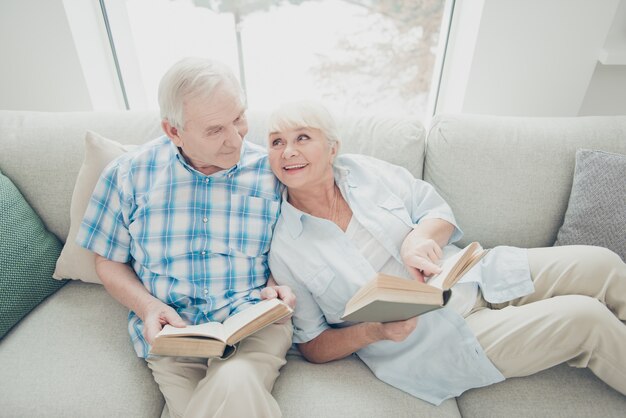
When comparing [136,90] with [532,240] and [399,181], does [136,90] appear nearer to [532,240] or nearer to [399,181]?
[399,181]

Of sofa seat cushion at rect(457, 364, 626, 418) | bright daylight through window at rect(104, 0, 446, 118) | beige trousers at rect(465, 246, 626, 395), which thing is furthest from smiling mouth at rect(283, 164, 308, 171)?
bright daylight through window at rect(104, 0, 446, 118)

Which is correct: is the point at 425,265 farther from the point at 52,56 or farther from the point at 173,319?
the point at 52,56

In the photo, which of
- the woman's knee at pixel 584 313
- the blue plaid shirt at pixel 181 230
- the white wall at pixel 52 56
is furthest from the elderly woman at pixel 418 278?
the white wall at pixel 52 56

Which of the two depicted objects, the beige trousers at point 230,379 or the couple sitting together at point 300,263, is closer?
the beige trousers at point 230,379

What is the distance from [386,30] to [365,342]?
1600 mm

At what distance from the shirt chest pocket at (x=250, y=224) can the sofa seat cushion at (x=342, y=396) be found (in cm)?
38

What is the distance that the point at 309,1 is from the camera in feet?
6.62

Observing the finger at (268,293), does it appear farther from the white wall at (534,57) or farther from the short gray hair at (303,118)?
the white wall at (534,57)

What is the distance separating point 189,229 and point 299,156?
0.40m

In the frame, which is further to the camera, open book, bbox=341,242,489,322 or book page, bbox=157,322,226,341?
book page, bbox=157,322,226,341

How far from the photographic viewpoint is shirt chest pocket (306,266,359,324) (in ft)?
3.92

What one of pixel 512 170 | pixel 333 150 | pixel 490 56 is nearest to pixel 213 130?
pixel 333 150

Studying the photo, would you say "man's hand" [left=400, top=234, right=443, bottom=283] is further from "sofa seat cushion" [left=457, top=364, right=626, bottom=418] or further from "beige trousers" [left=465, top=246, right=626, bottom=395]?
"sofa seat cushion" [left=457, top=364, right=626, bottom=418]

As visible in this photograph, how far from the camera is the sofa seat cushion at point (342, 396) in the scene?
3.50ft
